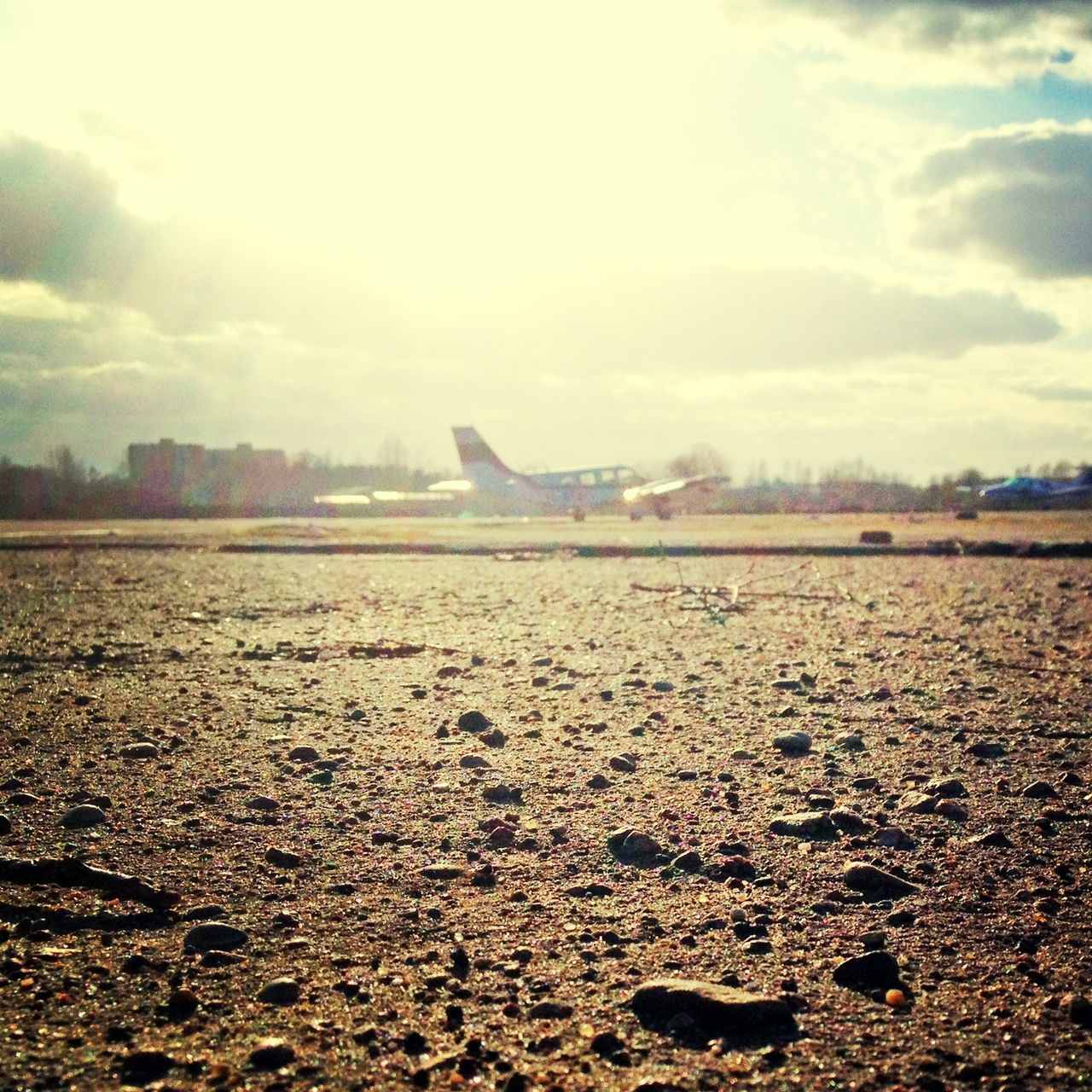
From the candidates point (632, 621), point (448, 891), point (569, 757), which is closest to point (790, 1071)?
point (448, 891)

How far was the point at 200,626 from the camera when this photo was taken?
337 inches

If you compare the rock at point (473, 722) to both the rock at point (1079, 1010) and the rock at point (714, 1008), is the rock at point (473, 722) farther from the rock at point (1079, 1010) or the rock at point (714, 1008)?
the rock at point (1079, 1010)

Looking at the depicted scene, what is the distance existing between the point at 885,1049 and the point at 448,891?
1.20 meters

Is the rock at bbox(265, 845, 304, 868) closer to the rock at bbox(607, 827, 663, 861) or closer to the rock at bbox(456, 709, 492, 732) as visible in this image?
the rock at bbox(607, 827, 663, 861)

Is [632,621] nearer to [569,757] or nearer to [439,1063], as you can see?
[569,757]

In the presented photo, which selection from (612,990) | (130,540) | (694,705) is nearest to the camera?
(612,990)

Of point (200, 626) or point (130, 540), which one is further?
point (130, 540)

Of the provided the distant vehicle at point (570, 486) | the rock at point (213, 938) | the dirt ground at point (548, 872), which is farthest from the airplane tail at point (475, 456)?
the rock at point (213, 938)

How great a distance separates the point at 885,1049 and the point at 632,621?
677 centimetres

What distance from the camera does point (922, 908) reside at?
2662 millimetres

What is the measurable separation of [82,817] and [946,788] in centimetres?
277

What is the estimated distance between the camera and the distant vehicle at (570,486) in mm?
50312

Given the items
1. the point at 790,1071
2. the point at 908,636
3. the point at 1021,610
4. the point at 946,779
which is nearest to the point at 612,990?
the point at 790,1071

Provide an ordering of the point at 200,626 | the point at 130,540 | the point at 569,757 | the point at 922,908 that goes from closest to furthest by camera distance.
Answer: the point at 922,908, the point at 569,757, the point at 200,626, the point at 130,540
